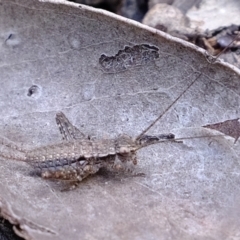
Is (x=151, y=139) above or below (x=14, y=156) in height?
above

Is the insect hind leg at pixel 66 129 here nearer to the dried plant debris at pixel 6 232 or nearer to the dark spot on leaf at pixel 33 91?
the dark spot on leaf at pixel 33 91

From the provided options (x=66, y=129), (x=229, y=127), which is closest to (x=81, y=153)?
(x=66, y=129)

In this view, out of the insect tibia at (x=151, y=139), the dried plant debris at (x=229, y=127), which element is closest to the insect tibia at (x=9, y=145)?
the insect tibia at (x=151, y=139)

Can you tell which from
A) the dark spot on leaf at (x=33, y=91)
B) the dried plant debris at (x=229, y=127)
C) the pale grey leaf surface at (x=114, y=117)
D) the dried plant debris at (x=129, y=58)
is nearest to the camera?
the pale grey leaf surface at (x=114, y=117)

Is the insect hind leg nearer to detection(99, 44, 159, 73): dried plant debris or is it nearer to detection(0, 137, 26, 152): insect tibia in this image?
detection(0, 137, 26, 152): insect tibia

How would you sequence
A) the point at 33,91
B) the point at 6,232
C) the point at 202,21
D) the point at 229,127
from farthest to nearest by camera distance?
the point at 202,21, the point at 33,91, the point at 229,127, the point at 6,232

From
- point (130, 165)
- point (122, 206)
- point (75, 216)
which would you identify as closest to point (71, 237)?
point (75, 216)

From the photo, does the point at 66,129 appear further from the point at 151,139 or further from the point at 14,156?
the point at 151,139
